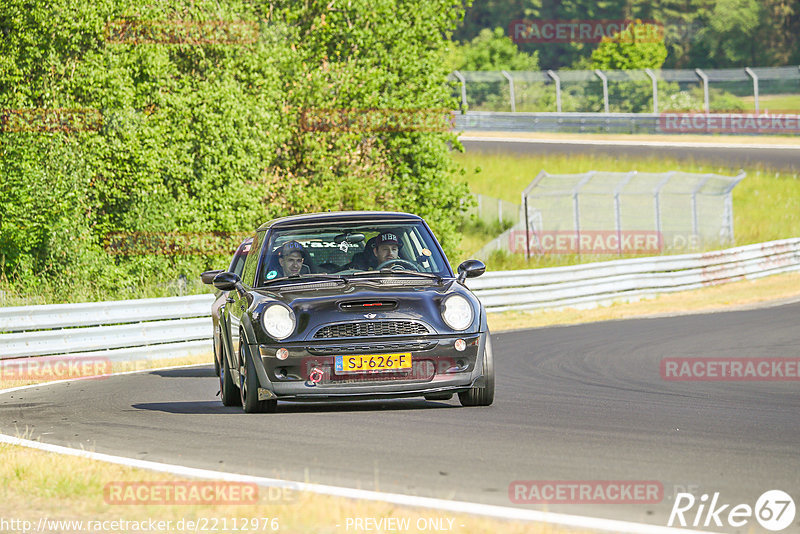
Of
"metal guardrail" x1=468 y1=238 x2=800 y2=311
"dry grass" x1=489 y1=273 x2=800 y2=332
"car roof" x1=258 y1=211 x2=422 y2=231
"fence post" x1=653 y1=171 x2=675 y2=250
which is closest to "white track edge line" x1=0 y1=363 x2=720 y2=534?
"car roof" x1=258 y1=211 x2=422 y2=231

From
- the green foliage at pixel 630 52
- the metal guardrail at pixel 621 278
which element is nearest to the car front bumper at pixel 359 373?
the metal guardrail at pixel 621 278

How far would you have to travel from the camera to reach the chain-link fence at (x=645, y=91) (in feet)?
162

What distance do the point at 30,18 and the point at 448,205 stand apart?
13.2 m

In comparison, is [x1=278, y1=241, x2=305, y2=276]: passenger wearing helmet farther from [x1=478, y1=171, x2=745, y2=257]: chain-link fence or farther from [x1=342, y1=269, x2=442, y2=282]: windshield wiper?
[x1=478, y1=171, x2=745, y2=257]: chain-link fence

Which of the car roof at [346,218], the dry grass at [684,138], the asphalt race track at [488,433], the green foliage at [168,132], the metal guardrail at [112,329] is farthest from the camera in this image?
the dry grass at [684,138]

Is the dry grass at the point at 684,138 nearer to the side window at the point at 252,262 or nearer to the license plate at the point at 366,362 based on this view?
the side window at the point at 252,262

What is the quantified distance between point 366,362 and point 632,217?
2543 cm

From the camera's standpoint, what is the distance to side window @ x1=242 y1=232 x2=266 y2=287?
9.92 metres

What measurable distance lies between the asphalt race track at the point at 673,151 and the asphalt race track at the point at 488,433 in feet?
113

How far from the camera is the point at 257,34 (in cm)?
2598

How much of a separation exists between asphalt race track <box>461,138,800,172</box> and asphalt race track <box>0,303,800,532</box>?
113 ft

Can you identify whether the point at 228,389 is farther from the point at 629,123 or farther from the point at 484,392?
the point at 629,123

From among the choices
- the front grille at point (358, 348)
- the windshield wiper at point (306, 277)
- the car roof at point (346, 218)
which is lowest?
the front grille at point (358, 348)

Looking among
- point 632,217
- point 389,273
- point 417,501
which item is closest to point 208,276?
point 389,273
